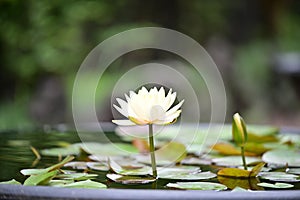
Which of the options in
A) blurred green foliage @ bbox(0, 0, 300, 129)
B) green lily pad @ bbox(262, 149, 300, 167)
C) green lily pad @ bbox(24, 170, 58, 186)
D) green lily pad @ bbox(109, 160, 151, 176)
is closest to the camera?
green lily pad @ bbox(24, 170, 58, 186)

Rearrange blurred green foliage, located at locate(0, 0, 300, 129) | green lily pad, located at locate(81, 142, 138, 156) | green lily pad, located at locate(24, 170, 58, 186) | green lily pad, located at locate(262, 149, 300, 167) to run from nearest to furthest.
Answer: green lily pad, located at locate(24, 170, 58, 186) → green lily pad, located at locate(262, 149, 300, 167) → green lily pad, located at locate(81, 142, 138, 156) → blurred green foliage, located at locate(0, 0, 300, 129)

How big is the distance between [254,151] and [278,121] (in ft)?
10.2

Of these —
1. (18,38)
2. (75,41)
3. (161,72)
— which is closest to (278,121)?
(161,72)

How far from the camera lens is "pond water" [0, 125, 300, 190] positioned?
59cm

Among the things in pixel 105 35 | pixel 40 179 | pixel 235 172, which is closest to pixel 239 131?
pixel 235 172

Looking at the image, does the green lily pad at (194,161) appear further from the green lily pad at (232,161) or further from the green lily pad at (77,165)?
the green lily pad at (77,165)

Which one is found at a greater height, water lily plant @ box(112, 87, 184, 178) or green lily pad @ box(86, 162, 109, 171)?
water lily plant @ box(112, 87, 184, 178)

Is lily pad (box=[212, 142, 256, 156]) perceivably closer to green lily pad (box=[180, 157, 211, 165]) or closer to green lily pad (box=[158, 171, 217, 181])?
green lily pad (box=[180, 157, 211, 165])

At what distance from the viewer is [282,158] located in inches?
30.0

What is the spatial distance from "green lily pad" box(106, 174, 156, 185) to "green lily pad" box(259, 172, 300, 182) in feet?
0.48

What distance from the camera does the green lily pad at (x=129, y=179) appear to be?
58cm

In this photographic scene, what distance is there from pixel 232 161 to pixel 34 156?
296 millimetres

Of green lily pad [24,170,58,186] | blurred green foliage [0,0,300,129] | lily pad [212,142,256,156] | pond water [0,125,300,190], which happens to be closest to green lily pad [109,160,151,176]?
pond water [0,125,300,190]

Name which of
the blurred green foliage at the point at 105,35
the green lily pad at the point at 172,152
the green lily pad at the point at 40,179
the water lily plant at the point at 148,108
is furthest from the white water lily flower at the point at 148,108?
the blurred green foliage at the point at 105,35
